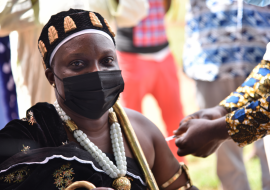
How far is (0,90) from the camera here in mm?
2465

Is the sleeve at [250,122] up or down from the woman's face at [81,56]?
down

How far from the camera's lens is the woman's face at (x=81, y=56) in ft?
5.44

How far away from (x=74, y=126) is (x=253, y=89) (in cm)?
132

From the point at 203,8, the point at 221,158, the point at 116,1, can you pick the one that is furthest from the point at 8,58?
the point at 221,158

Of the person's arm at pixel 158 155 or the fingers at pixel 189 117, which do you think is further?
the fingers at pixel 189 117

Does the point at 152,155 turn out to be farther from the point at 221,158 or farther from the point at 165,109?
the point at 165,109

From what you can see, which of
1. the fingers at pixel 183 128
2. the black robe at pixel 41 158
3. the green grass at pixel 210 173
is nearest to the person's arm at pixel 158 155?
the fingers at pixel 183 128

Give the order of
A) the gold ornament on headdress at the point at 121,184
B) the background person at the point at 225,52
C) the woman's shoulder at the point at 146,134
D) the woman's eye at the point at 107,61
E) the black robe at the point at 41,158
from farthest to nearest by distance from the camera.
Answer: the background person at the point at 225,52 → the woman's shoulder at the point at 146,134 → the woman's eye at the point at 107,61 → the gold ornament on headdress at the point at 121,184 → the black robe at the point at 41,158

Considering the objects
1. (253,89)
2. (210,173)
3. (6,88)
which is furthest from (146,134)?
(210,173)

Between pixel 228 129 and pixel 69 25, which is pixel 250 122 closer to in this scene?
pixel 228 129

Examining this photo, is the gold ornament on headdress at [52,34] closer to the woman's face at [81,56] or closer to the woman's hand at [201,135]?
the woman's face at [81,56]

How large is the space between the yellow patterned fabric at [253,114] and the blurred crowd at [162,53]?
2.57 feet

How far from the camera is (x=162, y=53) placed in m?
3.83

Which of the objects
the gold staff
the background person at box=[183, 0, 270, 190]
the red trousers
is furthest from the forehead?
the red trousers
